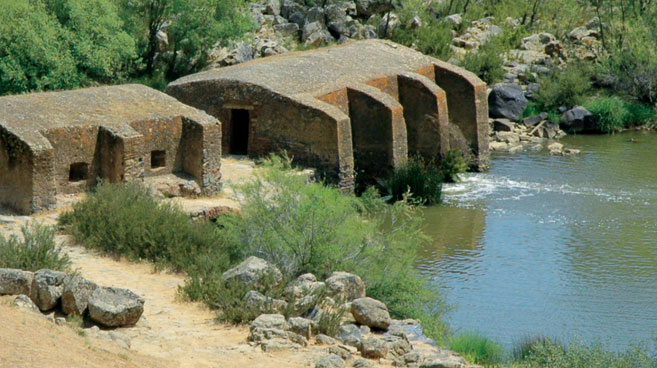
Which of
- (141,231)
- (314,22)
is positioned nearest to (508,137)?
(314,22)

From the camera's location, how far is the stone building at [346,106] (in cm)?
1923

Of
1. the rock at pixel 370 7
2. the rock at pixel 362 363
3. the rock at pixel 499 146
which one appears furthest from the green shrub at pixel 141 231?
the rock at pixel 370 7

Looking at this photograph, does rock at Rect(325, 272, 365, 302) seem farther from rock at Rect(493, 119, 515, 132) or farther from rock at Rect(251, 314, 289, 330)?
rock at Rect(493, 119, 515, 132)

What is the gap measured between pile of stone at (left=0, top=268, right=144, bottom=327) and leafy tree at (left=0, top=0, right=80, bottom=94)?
12775 millimetres

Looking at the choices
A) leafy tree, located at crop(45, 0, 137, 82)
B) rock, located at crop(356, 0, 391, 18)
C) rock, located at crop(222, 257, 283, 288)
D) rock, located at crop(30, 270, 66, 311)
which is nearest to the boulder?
rock, located at crop(222, 257, 283, 288)

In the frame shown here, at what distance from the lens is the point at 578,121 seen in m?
29.6

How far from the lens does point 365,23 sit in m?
36.7

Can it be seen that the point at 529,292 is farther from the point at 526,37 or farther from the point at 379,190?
the point at 526,37

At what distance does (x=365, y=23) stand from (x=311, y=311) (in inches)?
1063

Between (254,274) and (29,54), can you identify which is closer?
(254,274)

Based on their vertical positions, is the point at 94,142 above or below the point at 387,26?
below

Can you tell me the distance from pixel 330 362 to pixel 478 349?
9.89ft

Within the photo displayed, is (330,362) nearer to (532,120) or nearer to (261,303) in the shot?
(261,303)

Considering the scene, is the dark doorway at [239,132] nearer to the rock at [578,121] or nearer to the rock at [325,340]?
the rock at [325,340]
